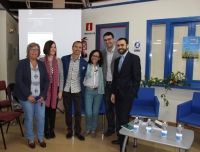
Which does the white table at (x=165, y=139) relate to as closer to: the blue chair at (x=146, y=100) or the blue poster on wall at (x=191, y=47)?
the blue chair at (x=146, y=100)

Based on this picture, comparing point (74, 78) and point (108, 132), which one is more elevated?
point (74, 78)

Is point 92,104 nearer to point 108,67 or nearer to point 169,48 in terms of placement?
point 108,67

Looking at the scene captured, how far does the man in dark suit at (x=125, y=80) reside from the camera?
8.10 feet

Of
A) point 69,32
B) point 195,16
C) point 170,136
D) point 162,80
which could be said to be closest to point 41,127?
point 170,136

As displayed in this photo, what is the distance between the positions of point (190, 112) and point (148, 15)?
1.99 meters

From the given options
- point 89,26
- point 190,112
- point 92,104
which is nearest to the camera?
point 92,104

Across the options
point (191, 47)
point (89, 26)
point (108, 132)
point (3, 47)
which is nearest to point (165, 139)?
point (108, 132)

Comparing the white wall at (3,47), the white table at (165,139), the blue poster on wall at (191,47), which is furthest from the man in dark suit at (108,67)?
the white wall at (3,47)

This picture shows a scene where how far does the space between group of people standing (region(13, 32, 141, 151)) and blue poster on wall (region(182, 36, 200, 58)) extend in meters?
1.48

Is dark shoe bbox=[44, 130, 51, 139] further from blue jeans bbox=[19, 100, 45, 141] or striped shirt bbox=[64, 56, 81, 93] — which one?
striped shirt bbox=[64, 56, 81, 93]

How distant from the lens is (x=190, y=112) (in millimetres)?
3301

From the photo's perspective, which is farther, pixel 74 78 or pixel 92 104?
pixel 92 104

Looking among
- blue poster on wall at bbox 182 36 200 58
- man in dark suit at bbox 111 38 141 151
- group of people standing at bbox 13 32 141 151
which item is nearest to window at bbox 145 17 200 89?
blue poster on wall at bbox 182 36 200 58

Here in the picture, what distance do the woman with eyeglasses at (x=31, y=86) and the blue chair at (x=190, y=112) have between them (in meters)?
2.02
